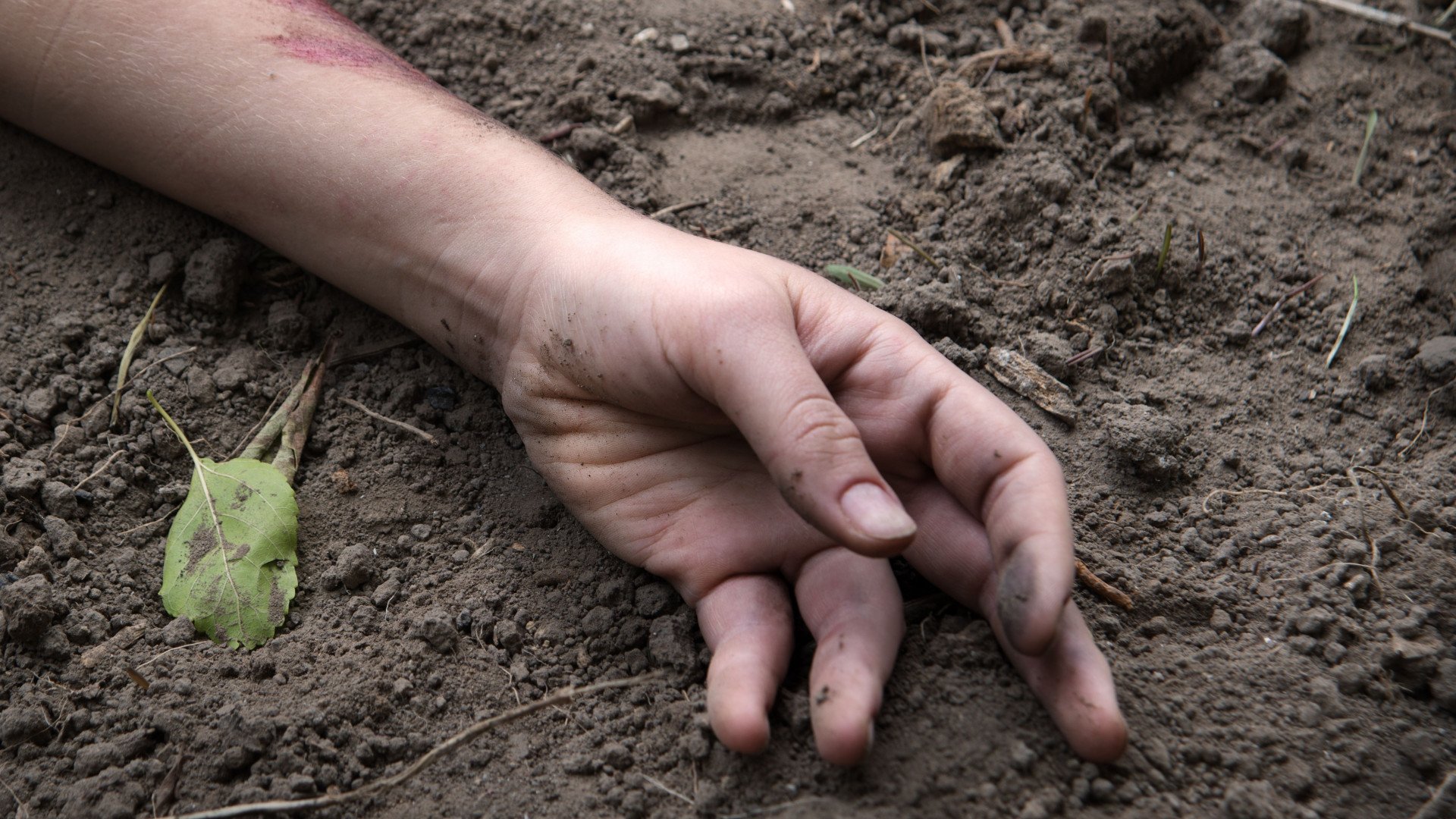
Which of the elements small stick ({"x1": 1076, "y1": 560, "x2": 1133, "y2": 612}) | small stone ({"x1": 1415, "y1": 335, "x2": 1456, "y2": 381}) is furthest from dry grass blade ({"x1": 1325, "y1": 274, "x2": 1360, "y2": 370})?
small stick ({"x1": 1076, "y1": 560, "x2": 1133, "y2": 612})

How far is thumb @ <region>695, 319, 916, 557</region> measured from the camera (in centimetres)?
147

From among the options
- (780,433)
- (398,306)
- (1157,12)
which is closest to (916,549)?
(780,433)

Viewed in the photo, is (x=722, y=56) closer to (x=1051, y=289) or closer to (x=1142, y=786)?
(x=1051, y=289)

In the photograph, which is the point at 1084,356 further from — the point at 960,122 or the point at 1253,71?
the point at 1253,71

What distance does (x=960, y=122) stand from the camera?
259cm

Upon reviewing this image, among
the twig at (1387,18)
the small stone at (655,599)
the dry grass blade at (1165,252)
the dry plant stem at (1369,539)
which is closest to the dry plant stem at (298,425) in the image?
the small stone at (655,599)

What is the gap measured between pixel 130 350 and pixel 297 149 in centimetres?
62

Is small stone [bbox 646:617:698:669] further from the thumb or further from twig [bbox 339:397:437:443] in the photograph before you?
twig [bbox 339:397:437:443]

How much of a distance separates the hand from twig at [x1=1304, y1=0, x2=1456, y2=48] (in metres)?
2.30

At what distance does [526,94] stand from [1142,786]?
92.1 inches

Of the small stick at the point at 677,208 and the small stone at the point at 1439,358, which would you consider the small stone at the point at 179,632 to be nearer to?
the small stick at the point at 677,208

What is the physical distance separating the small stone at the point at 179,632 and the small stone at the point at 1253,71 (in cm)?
309

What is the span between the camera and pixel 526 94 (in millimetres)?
2811

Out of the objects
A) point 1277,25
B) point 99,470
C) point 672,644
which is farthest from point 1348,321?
point 99,470
